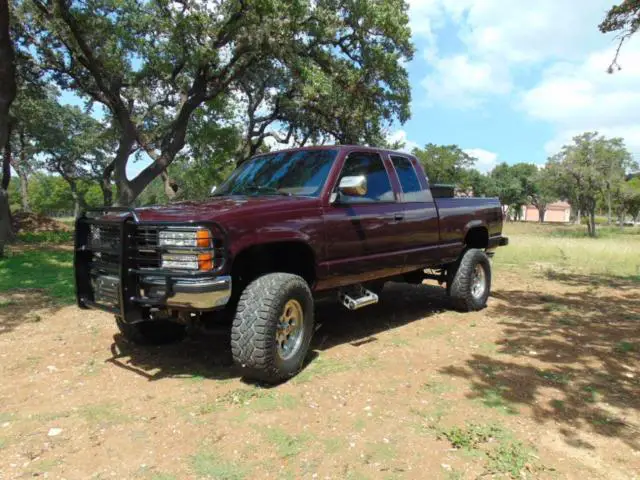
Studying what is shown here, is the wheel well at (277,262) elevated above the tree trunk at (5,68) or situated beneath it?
situated beneath

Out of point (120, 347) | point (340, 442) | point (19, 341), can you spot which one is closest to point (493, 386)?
point (340, 442)

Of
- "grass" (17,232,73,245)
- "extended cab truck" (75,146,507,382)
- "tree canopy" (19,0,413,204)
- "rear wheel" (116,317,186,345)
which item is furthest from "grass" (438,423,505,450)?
"grass" (17,232,73,245)

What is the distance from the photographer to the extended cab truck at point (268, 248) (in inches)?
147

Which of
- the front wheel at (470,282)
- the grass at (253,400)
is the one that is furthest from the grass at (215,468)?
the front wheel at (470,282)

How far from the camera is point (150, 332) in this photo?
198 inches

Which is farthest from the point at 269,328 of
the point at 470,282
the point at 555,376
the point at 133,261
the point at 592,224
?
the point at 592,224

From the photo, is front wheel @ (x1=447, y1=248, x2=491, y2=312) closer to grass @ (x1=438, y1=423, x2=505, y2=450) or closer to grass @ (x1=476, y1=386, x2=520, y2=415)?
grass @ (x1=476, y1=386, x2=520, y2=415)

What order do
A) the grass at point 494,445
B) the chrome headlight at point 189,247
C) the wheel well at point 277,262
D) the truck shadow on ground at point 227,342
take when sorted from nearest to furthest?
1. the grass at point 494,445
2. the chrome headlight at point 189,247
3. the wheel well at point 277,262
4. the truck shadow on ground at point 227,342

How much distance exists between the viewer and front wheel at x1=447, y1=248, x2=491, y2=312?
6602 mm

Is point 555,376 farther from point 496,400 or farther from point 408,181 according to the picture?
point 408,181

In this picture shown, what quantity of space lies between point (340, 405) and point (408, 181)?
2.99m

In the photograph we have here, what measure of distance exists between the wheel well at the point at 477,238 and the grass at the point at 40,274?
19.0 ft

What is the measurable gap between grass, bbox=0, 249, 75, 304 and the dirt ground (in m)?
2.01

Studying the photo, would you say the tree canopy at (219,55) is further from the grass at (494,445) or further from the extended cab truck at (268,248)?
the grass at (494,445)
